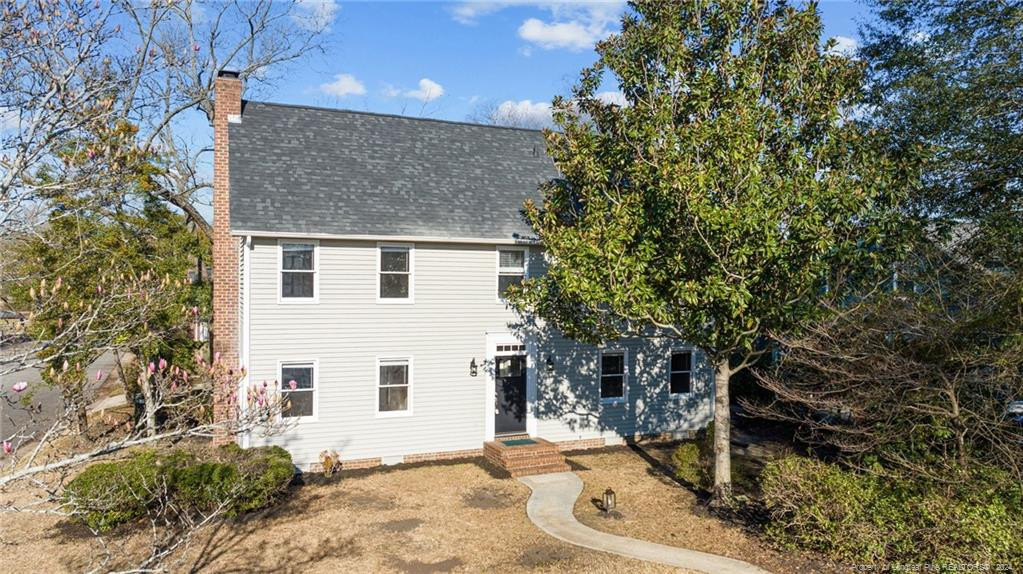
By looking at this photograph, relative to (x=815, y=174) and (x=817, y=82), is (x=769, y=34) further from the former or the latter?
(x=815, y=174)

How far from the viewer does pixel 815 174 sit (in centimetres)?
1198

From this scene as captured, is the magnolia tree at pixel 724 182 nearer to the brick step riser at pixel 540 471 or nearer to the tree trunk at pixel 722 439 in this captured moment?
the tree trunk at pixel 722 439

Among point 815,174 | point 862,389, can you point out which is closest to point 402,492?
point 862,389

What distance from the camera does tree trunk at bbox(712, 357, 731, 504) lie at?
13.5m

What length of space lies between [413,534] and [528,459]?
4.57 metres

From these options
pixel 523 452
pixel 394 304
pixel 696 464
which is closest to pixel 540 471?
pixel 523 452

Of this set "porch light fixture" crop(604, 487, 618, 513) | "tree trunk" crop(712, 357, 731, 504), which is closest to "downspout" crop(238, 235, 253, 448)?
"porch light fixture" crop(604, 487, 618, 513)

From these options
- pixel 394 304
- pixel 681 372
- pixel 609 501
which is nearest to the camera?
pixel 609 501

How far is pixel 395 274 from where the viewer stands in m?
16.3

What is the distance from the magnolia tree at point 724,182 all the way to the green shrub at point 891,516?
2.24 m

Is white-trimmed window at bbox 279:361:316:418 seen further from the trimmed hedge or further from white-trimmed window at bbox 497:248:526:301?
white-trimmed window at bbox 497:248:526:301

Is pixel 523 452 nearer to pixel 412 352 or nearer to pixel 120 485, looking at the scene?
pixel 412 352

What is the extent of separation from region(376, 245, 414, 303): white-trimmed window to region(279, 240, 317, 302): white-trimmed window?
158 centimetres

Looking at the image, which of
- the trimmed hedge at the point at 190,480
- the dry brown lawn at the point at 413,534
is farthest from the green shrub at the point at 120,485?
the dry brown lawn at the point at 413,534
